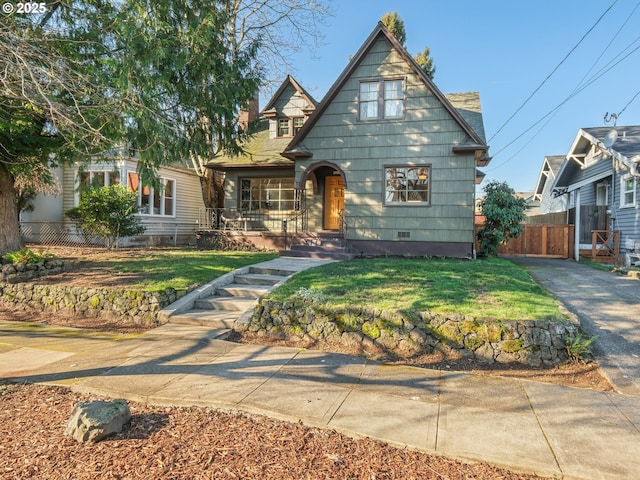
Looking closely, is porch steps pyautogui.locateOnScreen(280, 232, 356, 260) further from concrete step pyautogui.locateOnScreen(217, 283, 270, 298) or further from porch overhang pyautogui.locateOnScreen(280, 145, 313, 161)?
concrete step pyautogui.locateOnScreen(217, 283, 270, 298)

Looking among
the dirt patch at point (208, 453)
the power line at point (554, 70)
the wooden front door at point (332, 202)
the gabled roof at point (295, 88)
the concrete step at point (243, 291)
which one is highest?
the power line at point (554, 70)

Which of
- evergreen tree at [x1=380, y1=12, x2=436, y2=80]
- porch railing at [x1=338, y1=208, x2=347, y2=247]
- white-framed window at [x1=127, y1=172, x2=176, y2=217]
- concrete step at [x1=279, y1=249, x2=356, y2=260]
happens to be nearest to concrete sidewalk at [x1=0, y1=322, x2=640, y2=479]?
concrete step at [x1=279, y1=249, x2=356, y2=260]

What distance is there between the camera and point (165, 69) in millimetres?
8609

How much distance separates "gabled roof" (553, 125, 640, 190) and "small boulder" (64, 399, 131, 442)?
1568 centimetres

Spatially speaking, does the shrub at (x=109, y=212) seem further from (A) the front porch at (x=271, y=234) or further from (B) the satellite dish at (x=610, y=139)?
(B) the satellite dish at (x=610, y=139)

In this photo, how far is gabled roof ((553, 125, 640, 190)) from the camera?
13.0 m

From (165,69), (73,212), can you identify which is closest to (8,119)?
(165,69)

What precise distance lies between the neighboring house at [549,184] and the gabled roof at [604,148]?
4.42 m

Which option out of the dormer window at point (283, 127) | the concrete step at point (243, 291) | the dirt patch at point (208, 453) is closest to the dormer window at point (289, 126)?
the dormer window at point (283, 127)

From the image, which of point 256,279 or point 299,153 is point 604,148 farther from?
point 256,279

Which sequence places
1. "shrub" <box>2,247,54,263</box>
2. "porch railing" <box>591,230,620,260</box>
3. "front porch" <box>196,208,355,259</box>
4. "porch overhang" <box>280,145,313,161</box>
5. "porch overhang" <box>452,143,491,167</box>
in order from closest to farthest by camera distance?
"shrub" <box>2,247,54,263</box> < "porch overhang" <box>452,143,491,167</box> < "front porch" <box>196,208,355,259</box> < "porch overhang" <box>280,145,313,161</box> < "porch railing" <box>591,230,620,260</box>

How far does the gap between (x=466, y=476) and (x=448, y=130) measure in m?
11.2

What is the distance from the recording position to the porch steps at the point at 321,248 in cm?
1195

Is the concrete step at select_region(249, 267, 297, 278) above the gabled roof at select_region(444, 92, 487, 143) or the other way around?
the other way around
